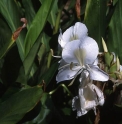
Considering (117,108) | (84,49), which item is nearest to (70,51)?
(84,49)

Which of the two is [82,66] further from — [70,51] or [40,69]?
[40,69]

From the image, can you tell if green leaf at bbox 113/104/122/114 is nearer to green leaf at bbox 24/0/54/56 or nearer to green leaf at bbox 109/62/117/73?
green leaf at bbox 109/62/117/73

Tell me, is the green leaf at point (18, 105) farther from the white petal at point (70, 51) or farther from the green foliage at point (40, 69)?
the white petal at point (70, 51)

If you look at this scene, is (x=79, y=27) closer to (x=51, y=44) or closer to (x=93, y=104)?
(x=93, y=104)

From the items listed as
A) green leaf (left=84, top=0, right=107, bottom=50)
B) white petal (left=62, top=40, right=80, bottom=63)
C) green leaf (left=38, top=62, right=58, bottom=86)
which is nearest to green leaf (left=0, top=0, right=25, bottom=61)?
green leaf (left=38, top=62, right=58, bottom=86)

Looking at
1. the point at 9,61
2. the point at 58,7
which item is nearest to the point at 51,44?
the point at 58,7

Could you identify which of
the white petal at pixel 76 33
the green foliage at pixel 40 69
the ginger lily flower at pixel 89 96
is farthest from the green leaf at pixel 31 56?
the ginger lily flower at pixel 89 96
